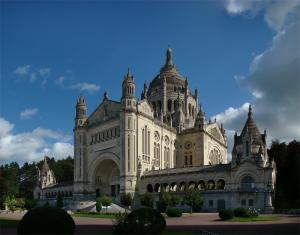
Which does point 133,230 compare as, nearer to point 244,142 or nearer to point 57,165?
point 244,142

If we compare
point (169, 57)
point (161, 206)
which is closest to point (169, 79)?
point (169, 57)

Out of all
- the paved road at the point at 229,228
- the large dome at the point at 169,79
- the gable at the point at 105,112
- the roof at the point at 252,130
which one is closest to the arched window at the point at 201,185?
the roof at the point at 252,130

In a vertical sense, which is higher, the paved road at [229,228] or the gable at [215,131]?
the gable at [215,131]

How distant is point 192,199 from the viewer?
2527 inches

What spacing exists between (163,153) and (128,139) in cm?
1169

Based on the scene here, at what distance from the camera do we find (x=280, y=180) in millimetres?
71562

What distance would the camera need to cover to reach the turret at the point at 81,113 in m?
98.2

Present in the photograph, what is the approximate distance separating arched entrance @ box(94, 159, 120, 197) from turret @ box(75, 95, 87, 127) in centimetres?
1099

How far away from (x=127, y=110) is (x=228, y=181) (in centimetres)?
2491

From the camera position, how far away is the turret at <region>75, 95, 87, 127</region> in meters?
98.2

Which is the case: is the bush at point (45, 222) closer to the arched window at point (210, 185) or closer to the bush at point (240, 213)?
the bush at point (240, 213)

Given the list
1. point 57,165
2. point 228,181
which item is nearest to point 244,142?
point 228,181

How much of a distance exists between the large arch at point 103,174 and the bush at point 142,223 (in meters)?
63.1

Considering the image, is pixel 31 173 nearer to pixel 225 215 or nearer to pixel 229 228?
pixel 225 215
